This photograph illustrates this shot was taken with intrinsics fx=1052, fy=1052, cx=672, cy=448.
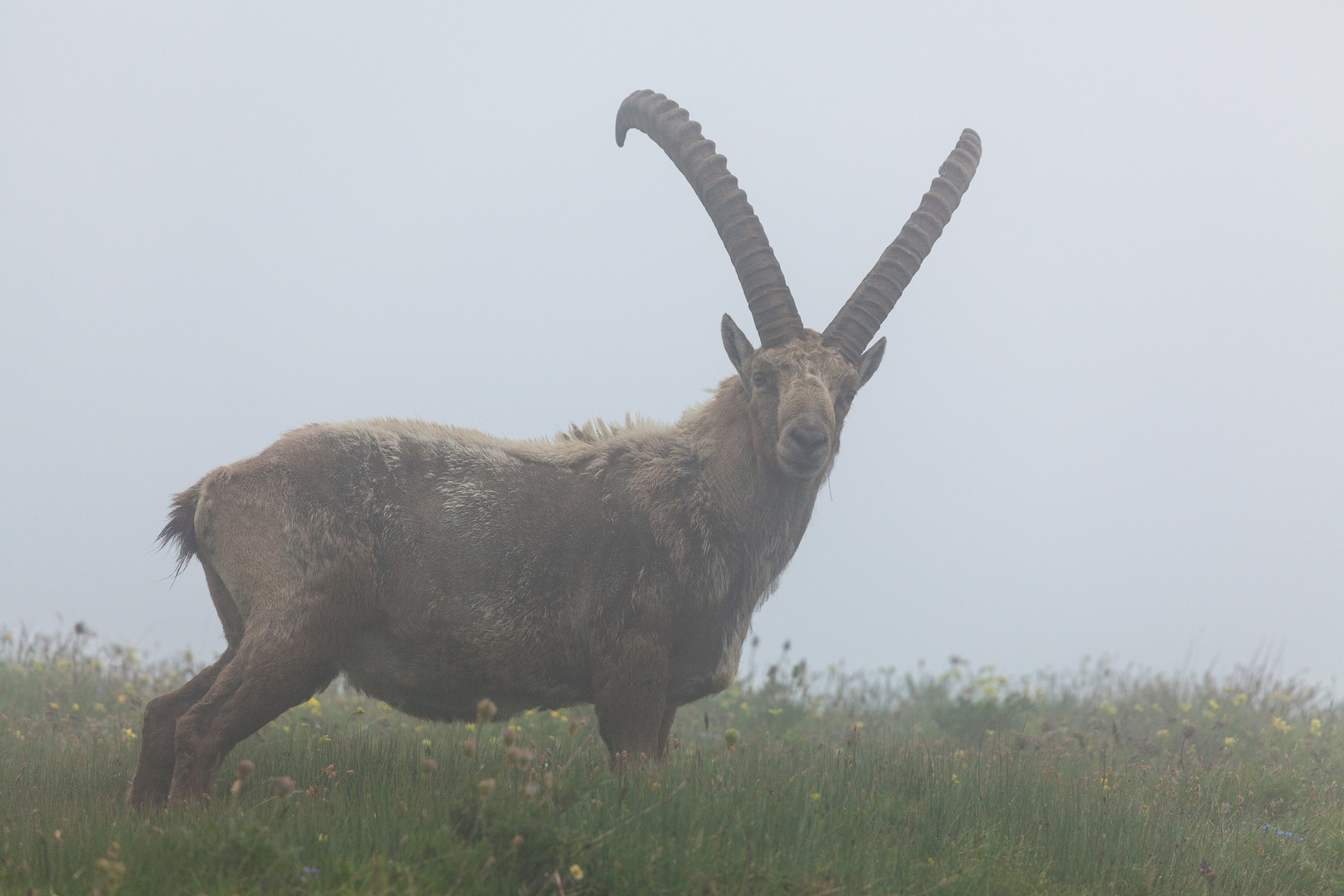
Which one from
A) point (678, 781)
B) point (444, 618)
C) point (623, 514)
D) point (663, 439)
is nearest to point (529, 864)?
point (678, 781)

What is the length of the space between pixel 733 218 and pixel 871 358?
3.76ft

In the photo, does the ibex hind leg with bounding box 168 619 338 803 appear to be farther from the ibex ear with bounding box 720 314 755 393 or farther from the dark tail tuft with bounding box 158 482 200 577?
the ibex ear with bounding box 720 314 755 393

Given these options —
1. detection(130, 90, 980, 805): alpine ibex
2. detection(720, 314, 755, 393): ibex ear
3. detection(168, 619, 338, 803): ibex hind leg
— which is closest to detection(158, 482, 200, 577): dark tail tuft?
detection(130, 90, 980, 805): alpine ibex

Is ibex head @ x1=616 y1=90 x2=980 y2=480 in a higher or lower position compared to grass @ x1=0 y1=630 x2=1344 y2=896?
higher

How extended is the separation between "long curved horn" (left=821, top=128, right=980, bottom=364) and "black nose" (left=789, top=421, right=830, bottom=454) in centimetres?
81

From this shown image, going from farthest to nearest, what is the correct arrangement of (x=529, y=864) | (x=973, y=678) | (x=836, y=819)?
(x=973, y=678)
(x=836, y=819)
(x=529, y=864)

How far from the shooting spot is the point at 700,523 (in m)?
5.57

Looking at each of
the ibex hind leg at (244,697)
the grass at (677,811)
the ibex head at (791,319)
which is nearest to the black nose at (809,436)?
the ibex head at (791,319)

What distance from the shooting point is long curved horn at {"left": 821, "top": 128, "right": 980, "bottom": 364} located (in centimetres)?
600

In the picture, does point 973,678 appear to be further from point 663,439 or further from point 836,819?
point 836,819

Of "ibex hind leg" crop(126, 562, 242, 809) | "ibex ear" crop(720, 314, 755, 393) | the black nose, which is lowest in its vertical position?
"ibex hind leg" crop(126, 562, 242, 809)

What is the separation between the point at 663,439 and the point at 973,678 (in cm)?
617

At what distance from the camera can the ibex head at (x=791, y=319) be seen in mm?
5449

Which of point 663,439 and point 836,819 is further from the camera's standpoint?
point 663,439
